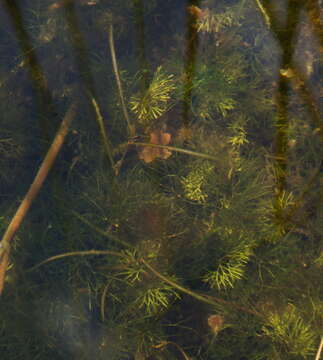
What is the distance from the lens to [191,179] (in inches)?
101

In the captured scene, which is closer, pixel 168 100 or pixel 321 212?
pixel 321 212

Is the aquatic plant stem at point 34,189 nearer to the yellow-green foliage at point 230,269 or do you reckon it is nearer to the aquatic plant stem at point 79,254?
the aquatic plant stem at point 79,254

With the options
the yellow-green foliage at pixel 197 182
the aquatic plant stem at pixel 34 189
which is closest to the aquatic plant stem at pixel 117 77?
the aquatic plant stem at pixel 34 189

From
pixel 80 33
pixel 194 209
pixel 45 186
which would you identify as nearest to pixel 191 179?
pixel 194 209

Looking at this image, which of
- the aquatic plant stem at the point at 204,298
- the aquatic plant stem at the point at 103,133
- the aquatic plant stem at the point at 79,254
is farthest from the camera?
the aquatic plant stem at the point at 103,133

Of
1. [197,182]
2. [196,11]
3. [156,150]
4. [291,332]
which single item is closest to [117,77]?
[156,150]

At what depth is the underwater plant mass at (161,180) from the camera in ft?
7.66

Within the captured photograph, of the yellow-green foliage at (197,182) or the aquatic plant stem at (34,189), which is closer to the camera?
the aquatic plant stem at (34,189)

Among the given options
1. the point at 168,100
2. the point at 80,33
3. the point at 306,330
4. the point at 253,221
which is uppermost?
the point at 80,33

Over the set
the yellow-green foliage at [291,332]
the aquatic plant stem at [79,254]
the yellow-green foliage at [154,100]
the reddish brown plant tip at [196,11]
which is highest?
the reddish brown plant tip at [196,11]

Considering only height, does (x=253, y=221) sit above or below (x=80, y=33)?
below

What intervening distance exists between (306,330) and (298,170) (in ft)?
2.81

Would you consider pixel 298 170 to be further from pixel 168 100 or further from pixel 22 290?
pixel 22 290

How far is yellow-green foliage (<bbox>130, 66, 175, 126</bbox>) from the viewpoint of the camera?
2729 millimetres
